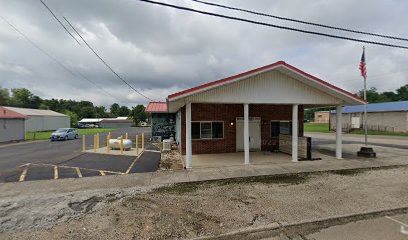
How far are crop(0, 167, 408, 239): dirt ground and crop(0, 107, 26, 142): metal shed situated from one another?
23.8 m

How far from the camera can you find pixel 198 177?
8031 millimetres

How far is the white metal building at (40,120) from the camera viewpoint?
42.2 metres

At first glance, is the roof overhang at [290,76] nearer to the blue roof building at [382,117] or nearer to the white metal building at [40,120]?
the blue roof building at [382,117]

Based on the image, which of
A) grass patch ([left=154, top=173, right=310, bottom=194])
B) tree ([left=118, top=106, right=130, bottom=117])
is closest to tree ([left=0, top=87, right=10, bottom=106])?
tree ([left=118, top=106, right=130, bottom=117])

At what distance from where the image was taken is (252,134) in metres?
13.7

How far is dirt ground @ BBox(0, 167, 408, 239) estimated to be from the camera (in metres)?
4.34

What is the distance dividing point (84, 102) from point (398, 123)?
5258 inches

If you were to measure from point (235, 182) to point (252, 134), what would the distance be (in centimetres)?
674

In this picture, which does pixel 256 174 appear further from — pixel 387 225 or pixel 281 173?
pixel 387 225

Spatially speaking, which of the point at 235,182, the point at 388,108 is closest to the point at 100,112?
the point at 388,108

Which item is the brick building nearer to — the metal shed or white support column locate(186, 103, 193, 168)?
white support column locate(186, 103, 193, 168)

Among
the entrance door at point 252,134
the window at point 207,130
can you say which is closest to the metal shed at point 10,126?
the window at point 207,130

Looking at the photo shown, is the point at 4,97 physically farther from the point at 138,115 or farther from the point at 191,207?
the point at 191,207

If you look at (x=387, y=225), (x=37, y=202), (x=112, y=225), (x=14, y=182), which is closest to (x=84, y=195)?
(x=37, y=202)
